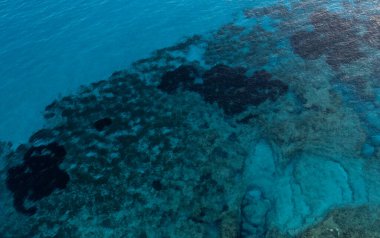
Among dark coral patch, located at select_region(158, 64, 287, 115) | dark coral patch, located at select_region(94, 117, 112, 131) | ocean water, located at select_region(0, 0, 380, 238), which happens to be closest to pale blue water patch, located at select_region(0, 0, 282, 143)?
ocean water, located at select_region(0, 0, 380, 238)

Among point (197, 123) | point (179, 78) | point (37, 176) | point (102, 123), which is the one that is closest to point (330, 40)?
point (179, 78)

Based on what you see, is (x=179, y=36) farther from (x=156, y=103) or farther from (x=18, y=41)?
(x=18, y=41)

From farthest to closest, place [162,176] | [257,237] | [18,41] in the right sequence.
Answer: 1. [18,41]
2. [162,176]
3. [257,237]

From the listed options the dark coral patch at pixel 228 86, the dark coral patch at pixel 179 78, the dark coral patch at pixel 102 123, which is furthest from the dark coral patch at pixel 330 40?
the dark coral patch at pixel 102 123

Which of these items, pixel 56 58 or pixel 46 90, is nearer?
pixel 46 90

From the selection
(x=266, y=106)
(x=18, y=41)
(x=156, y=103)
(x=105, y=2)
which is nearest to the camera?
(x=266, y=106)

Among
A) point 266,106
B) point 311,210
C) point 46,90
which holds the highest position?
point 46,90

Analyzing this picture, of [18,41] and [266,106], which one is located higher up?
[18,41]

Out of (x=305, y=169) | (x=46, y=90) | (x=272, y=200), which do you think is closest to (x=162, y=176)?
(x=272, y=200)
